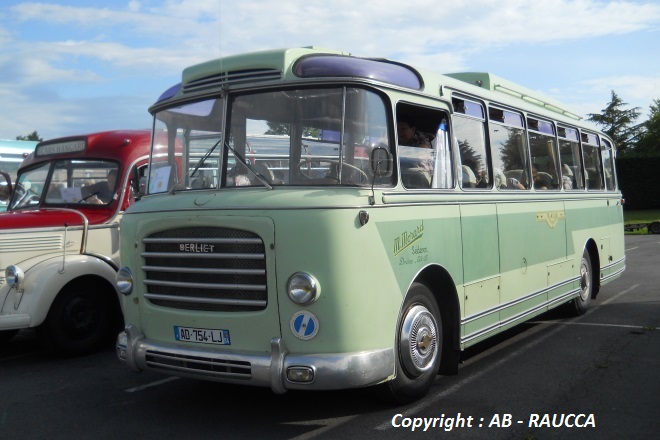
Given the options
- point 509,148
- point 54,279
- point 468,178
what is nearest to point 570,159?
point 509,148

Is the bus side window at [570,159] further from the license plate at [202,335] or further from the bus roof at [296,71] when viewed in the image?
the license plate at [202,335]

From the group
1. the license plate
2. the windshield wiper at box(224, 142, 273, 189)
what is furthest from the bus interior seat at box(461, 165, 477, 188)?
the license plate

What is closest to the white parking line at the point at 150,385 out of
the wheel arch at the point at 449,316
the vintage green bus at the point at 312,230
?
the vintage green bus at the point at 312,230

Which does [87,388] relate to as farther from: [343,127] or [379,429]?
[343,127]

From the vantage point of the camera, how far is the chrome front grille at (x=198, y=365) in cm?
514

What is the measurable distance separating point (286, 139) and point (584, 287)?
6558mm

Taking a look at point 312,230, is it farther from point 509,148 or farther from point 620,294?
point 620,294

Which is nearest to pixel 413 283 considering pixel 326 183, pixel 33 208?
pixel 326 183

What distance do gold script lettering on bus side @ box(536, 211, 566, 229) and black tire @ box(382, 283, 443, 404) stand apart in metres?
3.00

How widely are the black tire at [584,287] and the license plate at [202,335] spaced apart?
653 centimetres

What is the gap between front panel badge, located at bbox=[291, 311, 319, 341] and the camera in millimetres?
5051

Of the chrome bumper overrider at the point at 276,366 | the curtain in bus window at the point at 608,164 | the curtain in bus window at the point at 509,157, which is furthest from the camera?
the curtain in bus window at the point at 608,164

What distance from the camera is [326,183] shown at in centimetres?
543

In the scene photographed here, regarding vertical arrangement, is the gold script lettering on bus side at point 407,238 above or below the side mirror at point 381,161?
below
